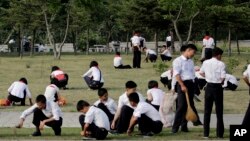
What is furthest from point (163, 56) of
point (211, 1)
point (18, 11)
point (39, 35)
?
point (39, 35)

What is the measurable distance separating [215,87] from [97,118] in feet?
8.17

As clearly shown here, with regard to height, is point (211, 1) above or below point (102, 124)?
above

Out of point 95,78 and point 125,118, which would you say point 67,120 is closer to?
point 125,118

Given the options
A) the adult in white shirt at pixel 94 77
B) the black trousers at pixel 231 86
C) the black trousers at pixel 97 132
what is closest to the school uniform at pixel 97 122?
the black trousers at pixel 97 132

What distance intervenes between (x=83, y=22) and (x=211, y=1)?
53.4ft

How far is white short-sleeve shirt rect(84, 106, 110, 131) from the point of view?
12774 mm

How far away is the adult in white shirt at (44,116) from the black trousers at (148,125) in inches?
68.7

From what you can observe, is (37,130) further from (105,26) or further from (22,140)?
(105,26)

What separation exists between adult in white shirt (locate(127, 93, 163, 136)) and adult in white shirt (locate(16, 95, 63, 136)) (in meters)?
1.54

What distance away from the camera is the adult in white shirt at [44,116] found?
13320mm

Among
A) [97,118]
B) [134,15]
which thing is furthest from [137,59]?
[134,15]

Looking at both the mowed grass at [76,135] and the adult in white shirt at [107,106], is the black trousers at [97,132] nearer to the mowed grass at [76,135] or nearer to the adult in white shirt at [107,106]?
the mowed grass at [76,135]

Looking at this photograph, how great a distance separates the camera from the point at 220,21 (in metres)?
46.8

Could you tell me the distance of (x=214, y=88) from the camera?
12695 mm
